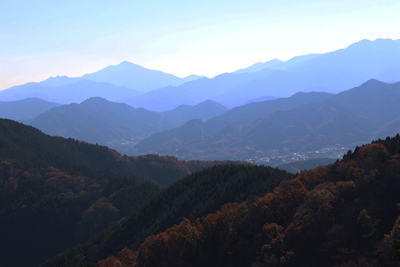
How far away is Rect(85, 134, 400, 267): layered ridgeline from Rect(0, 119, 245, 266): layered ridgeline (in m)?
47.4

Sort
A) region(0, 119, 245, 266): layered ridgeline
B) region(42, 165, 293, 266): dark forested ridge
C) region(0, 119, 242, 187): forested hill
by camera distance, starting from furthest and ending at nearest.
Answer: region(0, 119, 242, 187): forested hill < region(0, 119, 245, 266): layered ridgeline < region(42, 165, 293, 266): dark forested ridge

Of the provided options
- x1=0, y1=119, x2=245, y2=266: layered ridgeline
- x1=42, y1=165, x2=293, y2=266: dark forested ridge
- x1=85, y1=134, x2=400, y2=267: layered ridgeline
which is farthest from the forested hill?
x1=85, y1=134, x2=400, y2=267: layered ridgeline

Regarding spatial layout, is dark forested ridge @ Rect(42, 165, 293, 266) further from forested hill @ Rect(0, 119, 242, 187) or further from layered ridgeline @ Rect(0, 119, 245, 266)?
forested hill @ Rect(0, 119, 242, 187)

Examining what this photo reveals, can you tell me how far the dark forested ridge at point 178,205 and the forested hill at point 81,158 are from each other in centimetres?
6258

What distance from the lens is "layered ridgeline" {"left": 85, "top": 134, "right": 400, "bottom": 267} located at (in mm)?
31328

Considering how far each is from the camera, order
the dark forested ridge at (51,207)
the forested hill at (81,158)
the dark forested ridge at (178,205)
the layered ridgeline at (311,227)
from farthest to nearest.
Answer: the forested hill at (81,158), the dark forested ridge at (51,207), the dark forested ridge at (178,205), the layered ridgeline at (311,227)

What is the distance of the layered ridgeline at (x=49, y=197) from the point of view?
81812mm

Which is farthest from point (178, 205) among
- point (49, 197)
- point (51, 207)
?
point (49, 197)

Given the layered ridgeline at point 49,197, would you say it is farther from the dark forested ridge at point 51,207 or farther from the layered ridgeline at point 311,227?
the layered ridgeline at point 311,227

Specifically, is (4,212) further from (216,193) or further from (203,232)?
(203,232)

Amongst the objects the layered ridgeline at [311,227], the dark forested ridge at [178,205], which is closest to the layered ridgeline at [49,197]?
the dark forested ridge at [178,205]

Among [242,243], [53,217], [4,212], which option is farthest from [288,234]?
[4,212]

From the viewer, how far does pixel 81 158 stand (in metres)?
152

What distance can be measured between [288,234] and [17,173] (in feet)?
333
